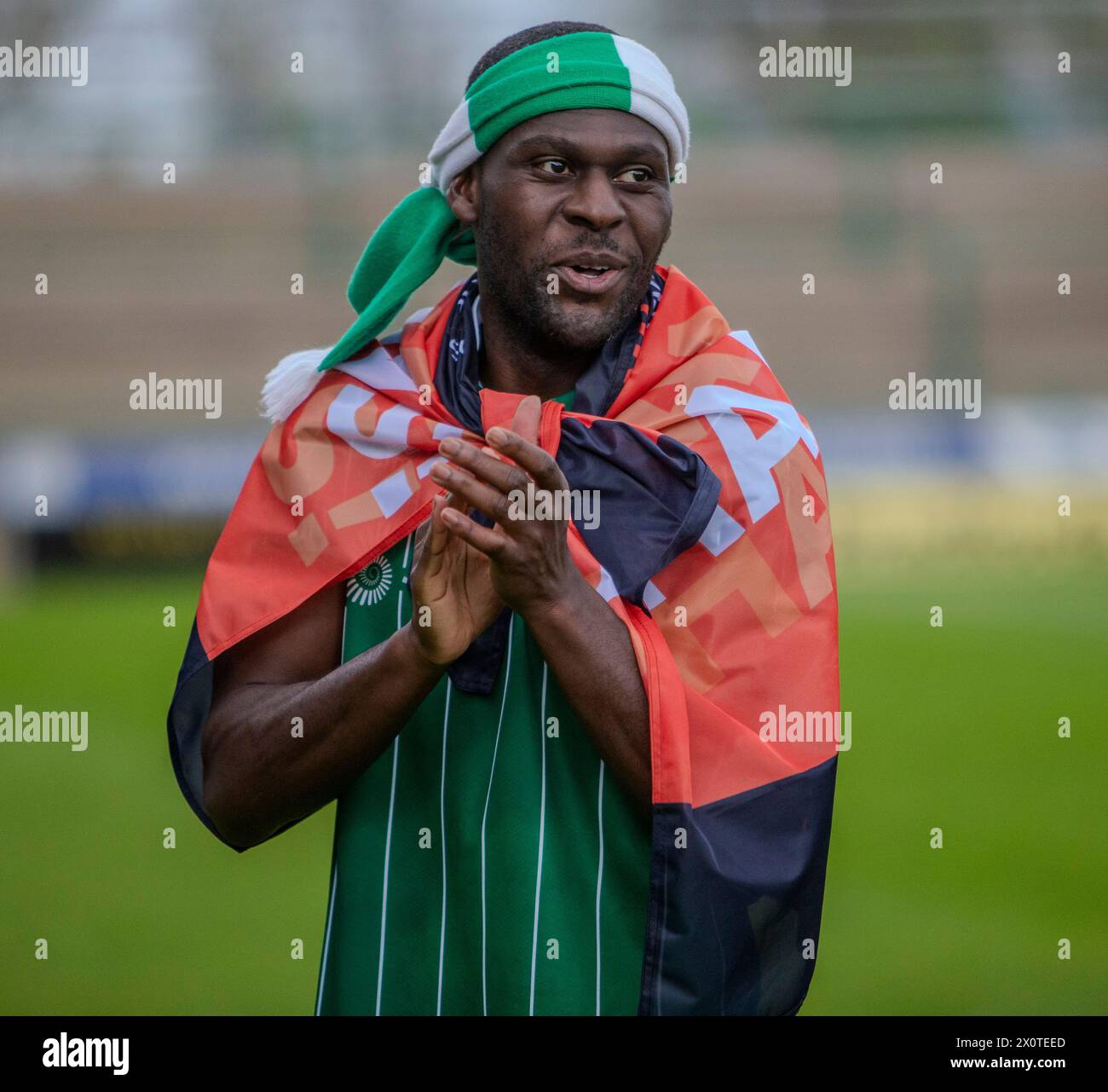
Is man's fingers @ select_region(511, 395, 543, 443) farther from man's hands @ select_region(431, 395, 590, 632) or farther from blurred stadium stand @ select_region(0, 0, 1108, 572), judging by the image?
blurred stadium stand @ select_region(0, 0, 1108, 572)

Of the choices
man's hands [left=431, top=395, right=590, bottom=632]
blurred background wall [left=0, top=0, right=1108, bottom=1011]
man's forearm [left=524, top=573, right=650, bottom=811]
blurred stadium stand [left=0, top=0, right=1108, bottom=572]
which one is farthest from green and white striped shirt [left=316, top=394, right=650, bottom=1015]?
blurred stadium stand [left=0, top=0, right=1108, bottom=572]

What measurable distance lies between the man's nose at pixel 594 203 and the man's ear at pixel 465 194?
20 cm

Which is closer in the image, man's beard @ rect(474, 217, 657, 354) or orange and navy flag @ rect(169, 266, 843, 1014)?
orange and navy flag @ rect(169, 266, 843, 1014)

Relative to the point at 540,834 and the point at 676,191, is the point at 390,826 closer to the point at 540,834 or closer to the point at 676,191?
the point at 540,834

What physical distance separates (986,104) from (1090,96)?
3.91ft

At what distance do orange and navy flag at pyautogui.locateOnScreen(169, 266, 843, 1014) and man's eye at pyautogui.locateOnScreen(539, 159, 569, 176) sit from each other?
23 cm

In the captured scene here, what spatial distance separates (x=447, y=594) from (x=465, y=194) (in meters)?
0.68

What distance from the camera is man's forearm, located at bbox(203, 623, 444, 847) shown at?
1816 mm

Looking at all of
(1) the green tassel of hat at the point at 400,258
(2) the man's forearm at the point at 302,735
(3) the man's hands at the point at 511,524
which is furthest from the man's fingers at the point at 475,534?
(1) the green tassel of hat at the point at 400,258

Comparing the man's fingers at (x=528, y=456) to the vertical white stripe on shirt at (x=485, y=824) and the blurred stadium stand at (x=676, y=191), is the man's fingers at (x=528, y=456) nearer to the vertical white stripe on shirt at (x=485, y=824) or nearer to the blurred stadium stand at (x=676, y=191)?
the vertical white stripe on shirt at (x=485, y=824)

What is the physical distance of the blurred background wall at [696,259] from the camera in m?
11.6

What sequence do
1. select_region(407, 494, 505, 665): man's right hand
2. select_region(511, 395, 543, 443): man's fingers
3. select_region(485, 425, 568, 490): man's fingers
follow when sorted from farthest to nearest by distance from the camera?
Answer: select_region(511, 395, 543, 443): man's fingers, select_region(407, 494, 505, 665): man's right hand, select_region(485, 425, 568, 490): man's fingers

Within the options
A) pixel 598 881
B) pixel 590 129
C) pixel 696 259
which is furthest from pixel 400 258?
pixel 696 259

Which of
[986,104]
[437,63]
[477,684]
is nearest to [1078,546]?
[986,104]
